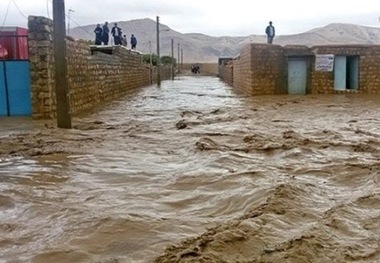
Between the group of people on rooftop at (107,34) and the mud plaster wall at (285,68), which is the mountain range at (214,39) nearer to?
the group of people on rooftop at (107,34)

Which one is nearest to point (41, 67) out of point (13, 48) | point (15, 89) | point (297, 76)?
point (15, 89)

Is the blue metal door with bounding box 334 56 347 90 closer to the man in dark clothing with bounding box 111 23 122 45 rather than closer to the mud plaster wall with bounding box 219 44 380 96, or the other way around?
the mud plaster wall with bounding box 219 44 380 96

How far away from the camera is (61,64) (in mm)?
9219

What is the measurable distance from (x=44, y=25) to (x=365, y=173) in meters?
8.12

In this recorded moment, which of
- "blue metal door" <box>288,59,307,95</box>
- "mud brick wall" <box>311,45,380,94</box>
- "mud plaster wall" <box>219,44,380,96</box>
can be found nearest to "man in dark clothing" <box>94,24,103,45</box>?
"mud plaster wall" <box>219,44,380,96</box>

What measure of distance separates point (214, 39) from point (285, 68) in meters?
133

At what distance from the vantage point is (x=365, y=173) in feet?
18.5

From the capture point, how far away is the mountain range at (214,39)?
125 m

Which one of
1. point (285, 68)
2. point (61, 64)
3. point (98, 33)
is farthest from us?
point (98, 33)

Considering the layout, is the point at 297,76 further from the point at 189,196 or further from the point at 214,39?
the point at 214,39

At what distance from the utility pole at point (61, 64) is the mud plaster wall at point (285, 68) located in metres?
12.1

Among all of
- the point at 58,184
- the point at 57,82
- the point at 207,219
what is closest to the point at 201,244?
the point at 207,219

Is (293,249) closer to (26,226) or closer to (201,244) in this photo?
(201,244)

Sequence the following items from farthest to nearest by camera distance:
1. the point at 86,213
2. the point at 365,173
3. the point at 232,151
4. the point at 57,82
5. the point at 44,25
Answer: the point at 44,25, the point at 57,82, the point at 232,151, the point at 365,173, the point at 86,213
